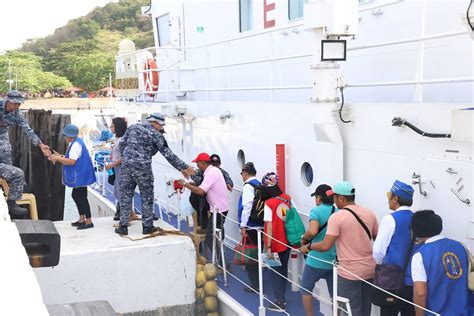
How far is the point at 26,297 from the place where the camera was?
5.07 feet

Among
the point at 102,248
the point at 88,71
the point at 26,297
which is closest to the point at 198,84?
the point at 102,248

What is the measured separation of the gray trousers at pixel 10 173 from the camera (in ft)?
22.7

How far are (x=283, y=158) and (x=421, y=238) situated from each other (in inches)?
113

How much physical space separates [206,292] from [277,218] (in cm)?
121

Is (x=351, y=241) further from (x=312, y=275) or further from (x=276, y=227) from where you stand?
(x=276, y=227)

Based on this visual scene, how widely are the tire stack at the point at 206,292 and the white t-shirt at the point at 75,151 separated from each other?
2.08 meters

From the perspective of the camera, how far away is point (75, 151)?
705 centimetres

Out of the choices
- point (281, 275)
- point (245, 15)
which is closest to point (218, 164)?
point (281, 275)

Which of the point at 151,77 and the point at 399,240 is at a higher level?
the point at 151,77

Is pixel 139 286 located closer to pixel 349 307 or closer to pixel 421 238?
pixel 349 307

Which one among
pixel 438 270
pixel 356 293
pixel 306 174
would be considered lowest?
pixel 356 293

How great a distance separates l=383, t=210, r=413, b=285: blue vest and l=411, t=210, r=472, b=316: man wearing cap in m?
0.25

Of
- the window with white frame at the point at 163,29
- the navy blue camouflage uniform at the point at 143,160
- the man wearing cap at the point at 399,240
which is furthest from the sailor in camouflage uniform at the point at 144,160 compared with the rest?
the window with white frame at the point at 163,29

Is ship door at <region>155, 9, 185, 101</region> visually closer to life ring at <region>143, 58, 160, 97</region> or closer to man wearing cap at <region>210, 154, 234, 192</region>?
life ring at <region>143, 58, 160, 97</region>
